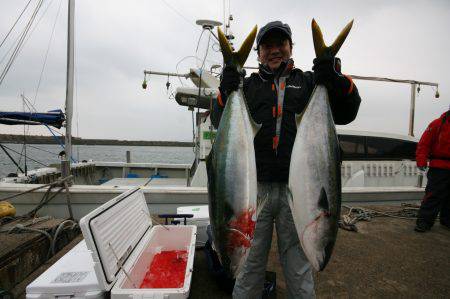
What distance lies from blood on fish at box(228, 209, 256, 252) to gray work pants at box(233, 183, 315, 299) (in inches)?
24.7

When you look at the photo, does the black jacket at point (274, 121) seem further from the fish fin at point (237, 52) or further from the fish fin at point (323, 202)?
the fish fin at point (323, 202)

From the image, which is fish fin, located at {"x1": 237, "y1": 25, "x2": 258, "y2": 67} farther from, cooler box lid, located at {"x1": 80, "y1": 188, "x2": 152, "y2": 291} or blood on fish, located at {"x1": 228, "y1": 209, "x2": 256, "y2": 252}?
cooler box lid, located at {"x1": 80, "y1": 188, "x2": 152, "y2": 291}

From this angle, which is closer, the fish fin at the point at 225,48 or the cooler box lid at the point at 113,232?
the fish fin at the point at 225,48

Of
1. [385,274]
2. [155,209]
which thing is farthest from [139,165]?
[385,274]

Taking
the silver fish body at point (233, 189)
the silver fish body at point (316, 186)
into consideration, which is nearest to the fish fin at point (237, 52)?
the silver fish body at point (233, 189)

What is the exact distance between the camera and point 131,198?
10.2 ft

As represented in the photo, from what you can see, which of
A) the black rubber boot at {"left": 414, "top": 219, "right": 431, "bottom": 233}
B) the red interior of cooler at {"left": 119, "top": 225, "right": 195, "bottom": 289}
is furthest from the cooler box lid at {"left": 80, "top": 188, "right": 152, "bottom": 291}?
the black rubber boot at {"left": 414, "top": 219, "right": 431, "bottom": 233}

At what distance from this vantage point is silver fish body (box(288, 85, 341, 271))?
1440 mm

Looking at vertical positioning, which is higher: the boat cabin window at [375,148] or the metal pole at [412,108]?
the metal pole at [412,108]

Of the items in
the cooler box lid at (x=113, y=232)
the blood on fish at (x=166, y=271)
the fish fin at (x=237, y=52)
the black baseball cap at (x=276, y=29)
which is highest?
the black baseball cap at (x=276, y=29)

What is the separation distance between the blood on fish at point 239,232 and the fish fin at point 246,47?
1027 millimetres

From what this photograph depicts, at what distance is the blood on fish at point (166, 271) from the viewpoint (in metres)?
2.50

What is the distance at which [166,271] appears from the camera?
110 inches

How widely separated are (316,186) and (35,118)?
697 cm
